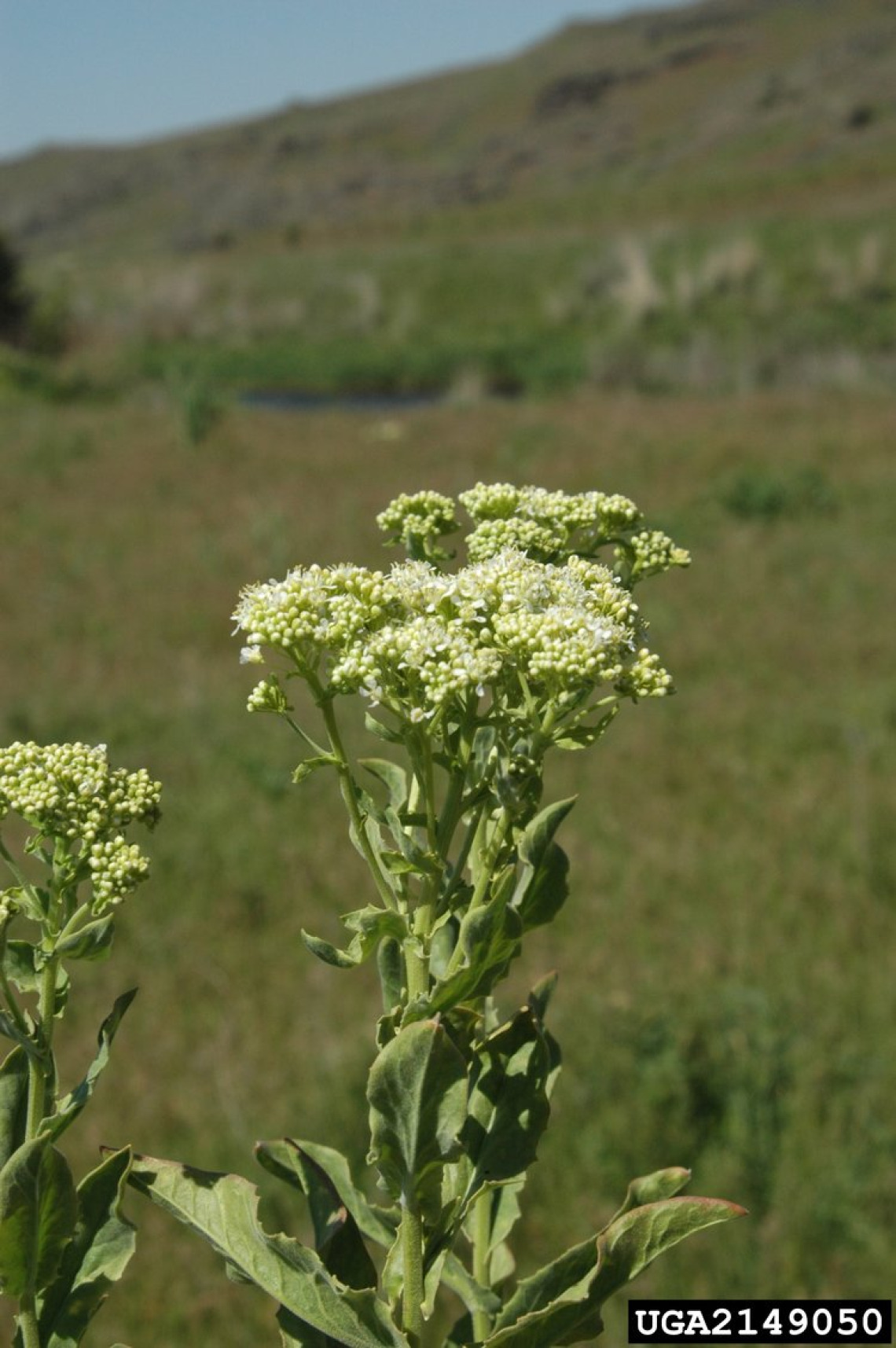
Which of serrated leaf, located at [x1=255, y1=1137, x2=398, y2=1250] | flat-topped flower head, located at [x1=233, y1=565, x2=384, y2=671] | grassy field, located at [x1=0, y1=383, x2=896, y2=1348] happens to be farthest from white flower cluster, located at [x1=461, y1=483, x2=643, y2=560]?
grassy field, located at [x1=0, y1=383, x2=896, y2=1348]

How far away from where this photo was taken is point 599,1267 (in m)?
1.31

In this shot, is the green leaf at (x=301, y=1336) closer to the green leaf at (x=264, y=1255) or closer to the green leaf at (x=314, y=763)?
the green leaf at (x=264, y=1255)

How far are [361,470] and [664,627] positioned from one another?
27.4ft

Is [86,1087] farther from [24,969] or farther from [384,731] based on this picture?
[384,731]

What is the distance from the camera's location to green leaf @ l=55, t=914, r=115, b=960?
4.14 feet

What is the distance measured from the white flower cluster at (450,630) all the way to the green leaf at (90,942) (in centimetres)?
36

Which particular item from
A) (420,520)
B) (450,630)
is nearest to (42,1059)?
(450,630)

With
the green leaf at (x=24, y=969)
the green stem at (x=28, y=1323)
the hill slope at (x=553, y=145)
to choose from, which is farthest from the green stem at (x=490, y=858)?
the hill slope at (x=553, y=145)

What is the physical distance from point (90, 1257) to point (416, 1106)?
422mm

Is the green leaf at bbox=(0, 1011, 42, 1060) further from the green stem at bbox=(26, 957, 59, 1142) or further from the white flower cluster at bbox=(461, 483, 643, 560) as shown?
the white flower cluster at bbox=(461, 483, 643, 560)

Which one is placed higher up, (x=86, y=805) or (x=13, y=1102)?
(x=86, y=805)

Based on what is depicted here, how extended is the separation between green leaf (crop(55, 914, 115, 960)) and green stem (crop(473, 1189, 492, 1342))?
555 mm

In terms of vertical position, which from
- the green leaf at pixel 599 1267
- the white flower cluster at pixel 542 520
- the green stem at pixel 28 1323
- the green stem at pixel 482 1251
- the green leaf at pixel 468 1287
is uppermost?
the white flower cluster at pixel 542 520

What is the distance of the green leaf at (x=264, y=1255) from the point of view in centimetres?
125
